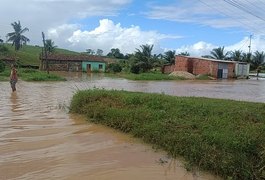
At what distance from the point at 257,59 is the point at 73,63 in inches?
1329

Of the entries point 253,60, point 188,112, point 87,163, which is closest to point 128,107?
point 188,112

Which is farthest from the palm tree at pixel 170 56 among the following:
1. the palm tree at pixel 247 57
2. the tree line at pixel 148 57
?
the palm tree at pixel 247 57

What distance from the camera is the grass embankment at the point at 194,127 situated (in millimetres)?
6350

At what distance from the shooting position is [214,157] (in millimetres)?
6418

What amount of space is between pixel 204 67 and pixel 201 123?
4365 cm

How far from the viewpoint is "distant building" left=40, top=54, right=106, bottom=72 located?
5688 cm

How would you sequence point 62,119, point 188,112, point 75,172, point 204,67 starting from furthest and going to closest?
point 204,67 → point 62,119 → point 188,112 → point 75,172

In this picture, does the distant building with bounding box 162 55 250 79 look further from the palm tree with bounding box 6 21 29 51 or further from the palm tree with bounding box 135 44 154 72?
the palm tree with bounding box 6 21 29 51

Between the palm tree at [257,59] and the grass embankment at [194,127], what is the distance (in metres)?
58.7

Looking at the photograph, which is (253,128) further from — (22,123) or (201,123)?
(22,123)

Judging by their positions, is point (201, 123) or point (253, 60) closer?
point (201, 123)

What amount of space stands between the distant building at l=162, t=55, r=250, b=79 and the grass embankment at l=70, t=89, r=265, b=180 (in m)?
39.9

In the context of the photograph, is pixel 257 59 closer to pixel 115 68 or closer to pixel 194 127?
pixel 115 68

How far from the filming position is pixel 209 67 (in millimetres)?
50000
